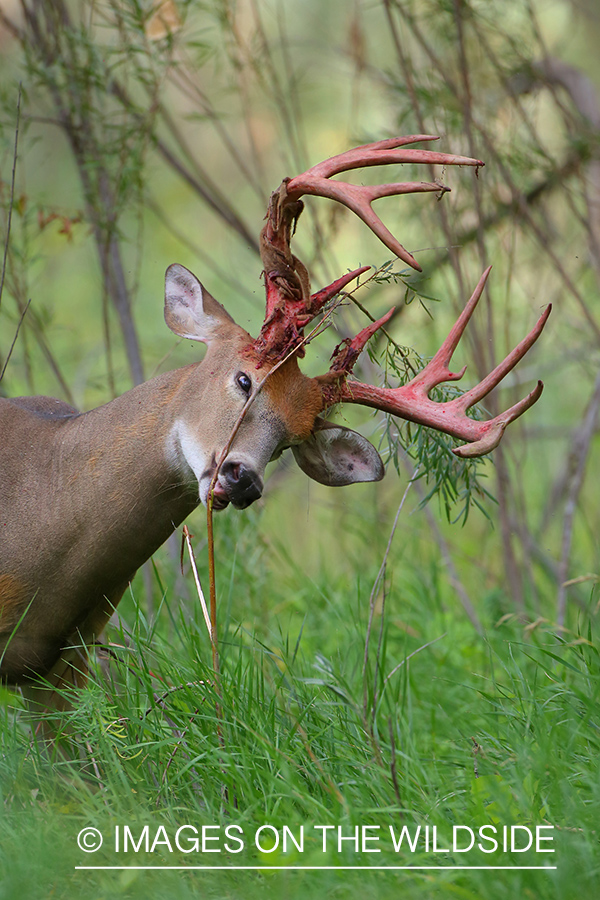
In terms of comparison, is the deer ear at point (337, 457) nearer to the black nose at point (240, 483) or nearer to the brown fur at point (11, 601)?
the black nose at point (240, 483)

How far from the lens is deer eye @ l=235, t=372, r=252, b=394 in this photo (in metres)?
2.82

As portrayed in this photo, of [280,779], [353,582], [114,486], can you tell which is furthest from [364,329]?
[353,582]

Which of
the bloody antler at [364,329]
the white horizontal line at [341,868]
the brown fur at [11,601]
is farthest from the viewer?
the brown fur at [11,601]

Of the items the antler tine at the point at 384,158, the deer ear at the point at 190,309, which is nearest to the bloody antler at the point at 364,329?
the antler tine at the point at 384,158

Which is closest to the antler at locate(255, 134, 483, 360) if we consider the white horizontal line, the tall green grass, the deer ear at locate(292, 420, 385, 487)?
the deer ear at locate(292, 420, 385, 487)

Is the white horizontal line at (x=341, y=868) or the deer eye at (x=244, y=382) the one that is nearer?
the white horizontal line at (x=341, y=868)

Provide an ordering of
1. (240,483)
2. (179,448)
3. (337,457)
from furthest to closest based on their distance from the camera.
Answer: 1. (337,457)
2. (179,448)
3. (240,483)

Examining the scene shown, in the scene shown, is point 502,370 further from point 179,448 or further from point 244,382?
point 179,448

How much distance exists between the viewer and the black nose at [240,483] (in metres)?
2.65

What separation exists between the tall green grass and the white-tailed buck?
0.69ft

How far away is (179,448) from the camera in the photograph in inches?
113

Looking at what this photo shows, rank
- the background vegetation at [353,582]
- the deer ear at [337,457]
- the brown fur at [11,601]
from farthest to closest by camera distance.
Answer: the deer ear at [337,457] < the brown fur at [11,601] < the background vegetation at [353,582]

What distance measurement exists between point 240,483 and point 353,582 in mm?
2621

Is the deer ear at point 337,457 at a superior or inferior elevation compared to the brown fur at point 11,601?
superior
